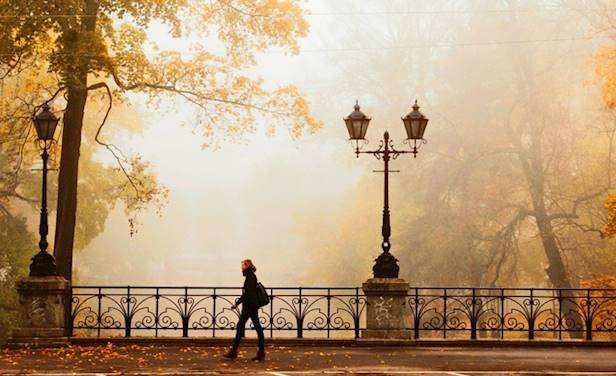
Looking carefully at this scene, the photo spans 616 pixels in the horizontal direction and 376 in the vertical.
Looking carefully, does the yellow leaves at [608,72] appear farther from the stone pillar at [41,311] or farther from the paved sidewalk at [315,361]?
the stone pillar at [41,311]

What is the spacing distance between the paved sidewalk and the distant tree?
590cm

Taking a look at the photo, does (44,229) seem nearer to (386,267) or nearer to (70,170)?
(70,170)

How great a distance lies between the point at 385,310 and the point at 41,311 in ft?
23.6

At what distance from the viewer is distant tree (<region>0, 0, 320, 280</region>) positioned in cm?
2352

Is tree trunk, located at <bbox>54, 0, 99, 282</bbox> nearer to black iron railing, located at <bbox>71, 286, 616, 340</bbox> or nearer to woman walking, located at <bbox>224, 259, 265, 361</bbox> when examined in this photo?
black iron railing, located at <bbox>71, 286, 616, 340</bbox>

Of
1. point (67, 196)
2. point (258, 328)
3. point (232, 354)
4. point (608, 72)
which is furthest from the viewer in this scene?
point (67, 196)

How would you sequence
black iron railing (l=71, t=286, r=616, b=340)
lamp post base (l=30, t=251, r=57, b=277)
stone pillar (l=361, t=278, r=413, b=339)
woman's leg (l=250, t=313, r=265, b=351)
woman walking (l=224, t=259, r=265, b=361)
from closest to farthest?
woman's leg (l=250, t=313, r=265, b=351), woman walking (l=224, t=259, r=265, b=361), lamp post base (l=30, t=251, r=57, b=277), stone pillar (l=361, t=278, r=413, b=339), black iron railing (l=71, t=286, r=616, b=340)

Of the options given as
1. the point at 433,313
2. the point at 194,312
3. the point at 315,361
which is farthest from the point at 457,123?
the point at 315,361

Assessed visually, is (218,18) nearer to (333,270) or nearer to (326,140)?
(326,140)

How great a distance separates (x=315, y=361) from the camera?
60.4 ft

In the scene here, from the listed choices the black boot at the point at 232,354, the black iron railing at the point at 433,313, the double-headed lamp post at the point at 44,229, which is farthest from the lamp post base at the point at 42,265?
the black boot at the point at 232,354

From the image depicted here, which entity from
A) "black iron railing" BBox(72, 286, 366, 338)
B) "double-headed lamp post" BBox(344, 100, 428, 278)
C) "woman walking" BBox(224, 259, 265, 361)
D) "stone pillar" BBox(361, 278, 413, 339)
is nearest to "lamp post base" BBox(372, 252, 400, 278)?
"double-headed lamp post" BBox(344, 100, 428, 278)

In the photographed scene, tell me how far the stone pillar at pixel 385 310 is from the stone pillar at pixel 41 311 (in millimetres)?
6385

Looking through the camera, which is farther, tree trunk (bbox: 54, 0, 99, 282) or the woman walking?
tree trunk (bbox: 54, 0, 99, 282)
